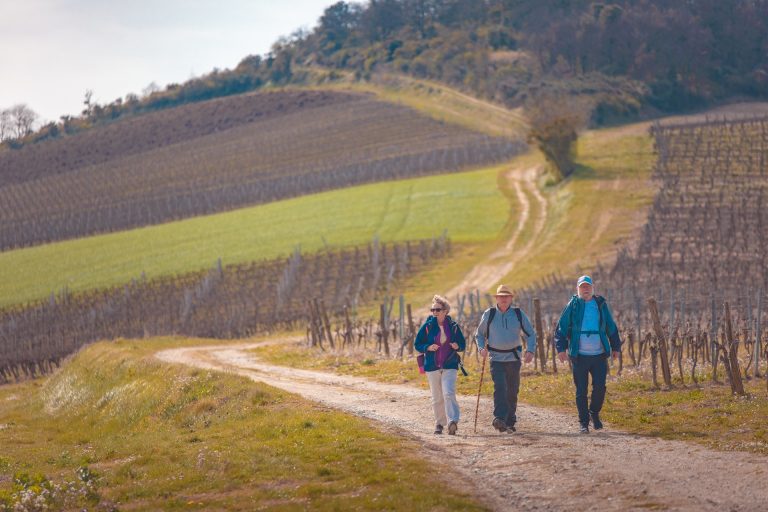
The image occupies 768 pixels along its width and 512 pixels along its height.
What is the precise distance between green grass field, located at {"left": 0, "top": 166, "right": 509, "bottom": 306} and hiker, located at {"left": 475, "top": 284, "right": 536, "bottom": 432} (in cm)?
5034

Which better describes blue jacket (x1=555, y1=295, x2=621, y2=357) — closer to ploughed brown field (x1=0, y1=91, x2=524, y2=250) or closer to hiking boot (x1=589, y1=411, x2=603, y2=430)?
hiking boot (x1=589, y1=411, x2=603, y2=430)

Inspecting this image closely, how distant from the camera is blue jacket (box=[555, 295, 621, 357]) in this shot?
15.6 meters

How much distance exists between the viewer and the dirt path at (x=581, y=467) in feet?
37.9

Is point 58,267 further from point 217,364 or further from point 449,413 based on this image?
point 449,413

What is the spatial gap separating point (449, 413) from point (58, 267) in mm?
64270

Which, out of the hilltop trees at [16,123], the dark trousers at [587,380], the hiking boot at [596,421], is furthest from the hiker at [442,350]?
the hilltop trees at [16,123]

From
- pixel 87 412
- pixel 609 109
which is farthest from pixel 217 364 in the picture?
pixel 609 109

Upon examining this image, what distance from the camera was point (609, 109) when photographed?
332ft

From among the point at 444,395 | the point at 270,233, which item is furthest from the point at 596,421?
the point at 270,233

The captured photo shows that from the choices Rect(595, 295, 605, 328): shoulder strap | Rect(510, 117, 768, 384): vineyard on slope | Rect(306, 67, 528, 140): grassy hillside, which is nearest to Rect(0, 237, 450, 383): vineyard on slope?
Rect(510, 117, 768, 384): vineyard on slope

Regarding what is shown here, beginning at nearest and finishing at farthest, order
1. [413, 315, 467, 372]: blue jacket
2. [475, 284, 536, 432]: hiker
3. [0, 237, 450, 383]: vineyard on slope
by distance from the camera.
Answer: [475, 284, 536, 432]: hiker
[413, 315, 467, 372]: blue jacket
[0, 237, 450, 383]: vineyard on slope

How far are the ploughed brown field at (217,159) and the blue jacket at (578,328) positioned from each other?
251 feet

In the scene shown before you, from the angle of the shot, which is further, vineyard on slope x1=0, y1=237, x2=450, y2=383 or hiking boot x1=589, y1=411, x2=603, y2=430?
vineyard on slope x1=0, y1=237, x2=450, y2=383

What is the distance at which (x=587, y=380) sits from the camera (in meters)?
15.6
